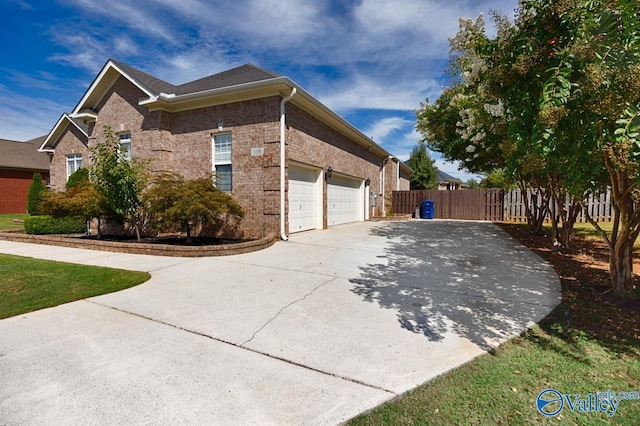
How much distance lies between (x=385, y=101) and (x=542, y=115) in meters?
15.1

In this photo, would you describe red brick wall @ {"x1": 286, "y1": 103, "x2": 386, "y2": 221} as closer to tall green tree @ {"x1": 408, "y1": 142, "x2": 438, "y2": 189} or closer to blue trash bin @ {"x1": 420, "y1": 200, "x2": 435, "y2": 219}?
blue trash bin @ {"x1": 420, "y1": 200, "x2": 435, "y2": 219}

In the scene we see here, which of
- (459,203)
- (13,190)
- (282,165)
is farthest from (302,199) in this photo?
(13,190)

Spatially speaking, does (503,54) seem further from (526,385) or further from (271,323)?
(271,323)

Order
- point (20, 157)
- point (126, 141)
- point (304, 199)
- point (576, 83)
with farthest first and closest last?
1. point (20, 157)
2. point (126, 141)
3. point (304, 199)
4. point (576, 83)

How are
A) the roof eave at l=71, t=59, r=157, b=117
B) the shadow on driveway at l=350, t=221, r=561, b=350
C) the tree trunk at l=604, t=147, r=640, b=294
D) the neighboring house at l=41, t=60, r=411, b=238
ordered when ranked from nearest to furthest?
the shadow on driveway at l=350, t=221, r=561, b=350, the tree trunk at l=604, t=147, r=640, b=294, the neighboring house at l=41, t=60, r=411, b=238, the roof eave at l=71, t=59, r=157, b=117

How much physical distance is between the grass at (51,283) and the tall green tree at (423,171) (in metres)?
30.1

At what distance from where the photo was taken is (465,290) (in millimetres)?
4723

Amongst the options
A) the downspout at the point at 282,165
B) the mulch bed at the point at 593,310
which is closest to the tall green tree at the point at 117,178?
the downspout at the point at 282,165

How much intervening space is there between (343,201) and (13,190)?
24788mm

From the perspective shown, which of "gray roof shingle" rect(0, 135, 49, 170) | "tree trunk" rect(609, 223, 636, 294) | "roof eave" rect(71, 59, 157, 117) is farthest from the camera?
"gray roof shingle" rect(0, 135, 49, 170)

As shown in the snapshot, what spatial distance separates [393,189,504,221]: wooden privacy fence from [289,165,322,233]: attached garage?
454 inches

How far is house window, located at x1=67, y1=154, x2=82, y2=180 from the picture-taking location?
15.0 m

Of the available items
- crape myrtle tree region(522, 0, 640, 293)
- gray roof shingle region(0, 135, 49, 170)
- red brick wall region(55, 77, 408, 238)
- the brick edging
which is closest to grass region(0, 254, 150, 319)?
the brick edging

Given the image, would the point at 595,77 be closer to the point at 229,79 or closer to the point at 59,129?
the point at 229,79
